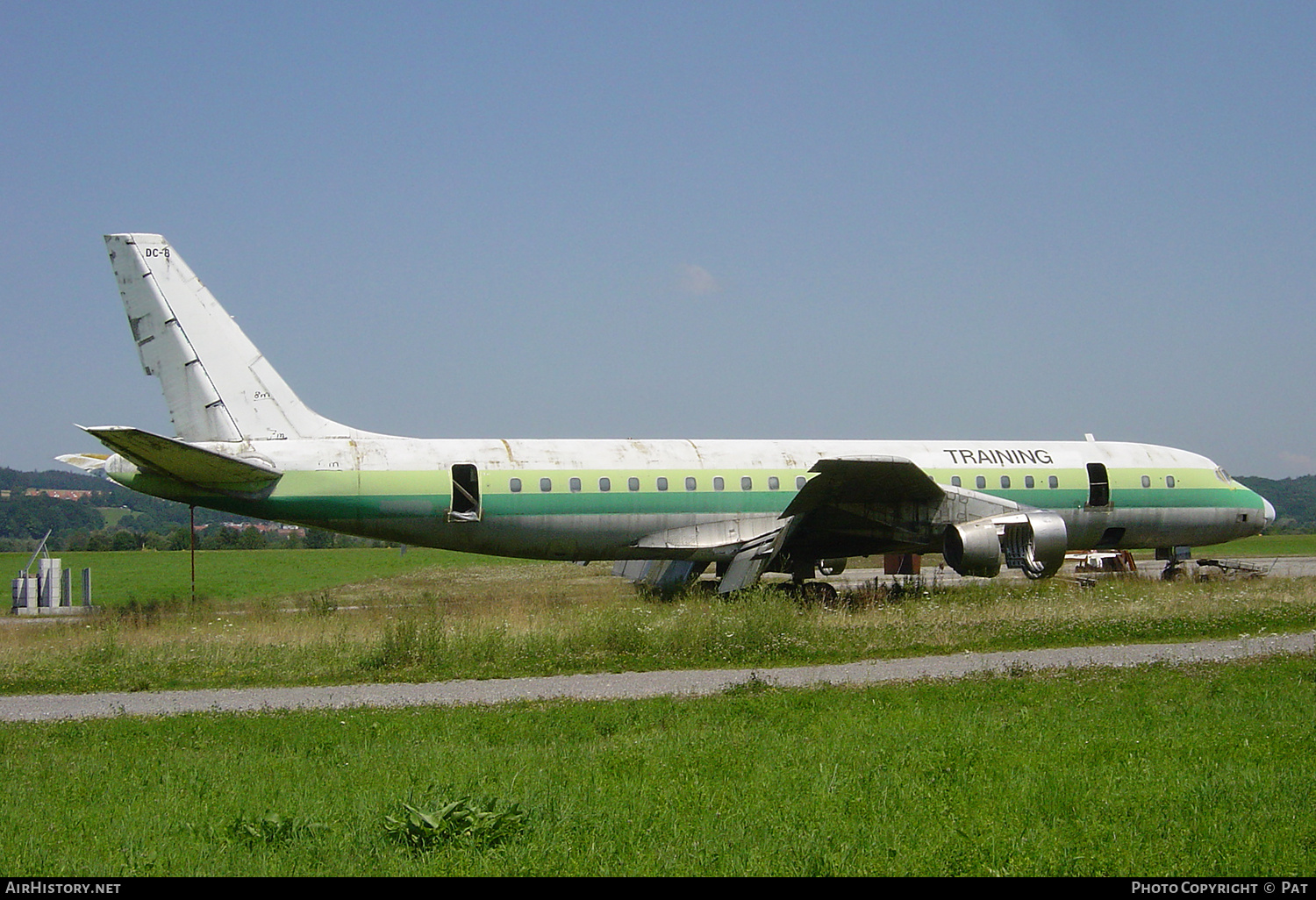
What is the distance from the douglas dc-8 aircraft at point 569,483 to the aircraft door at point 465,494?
26mm

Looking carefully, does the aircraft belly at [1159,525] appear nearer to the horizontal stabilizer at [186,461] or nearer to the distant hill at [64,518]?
the horizontal stabilizer at [186,461]

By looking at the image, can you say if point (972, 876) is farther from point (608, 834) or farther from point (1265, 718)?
point (1265, 718)

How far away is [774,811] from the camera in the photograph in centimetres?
717

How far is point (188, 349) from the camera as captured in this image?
21.0 meters

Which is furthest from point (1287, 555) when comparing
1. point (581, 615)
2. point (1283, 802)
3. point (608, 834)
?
point (608, 834)

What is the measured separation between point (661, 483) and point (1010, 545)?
745 centimetres

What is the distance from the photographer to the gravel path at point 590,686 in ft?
41.2

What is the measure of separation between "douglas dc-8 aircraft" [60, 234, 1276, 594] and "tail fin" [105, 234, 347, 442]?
32 mm

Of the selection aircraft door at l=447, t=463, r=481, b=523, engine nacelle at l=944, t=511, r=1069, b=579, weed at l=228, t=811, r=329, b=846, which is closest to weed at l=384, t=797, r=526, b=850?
weed at l=228, t=811, r=329, b=846

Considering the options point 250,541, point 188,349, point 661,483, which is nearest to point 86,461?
point 188,349

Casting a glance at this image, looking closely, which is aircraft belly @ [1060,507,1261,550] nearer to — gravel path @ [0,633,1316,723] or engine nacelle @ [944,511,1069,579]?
engine nacelle @ [944,511,1069,579]

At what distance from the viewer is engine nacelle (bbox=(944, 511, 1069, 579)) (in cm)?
2125

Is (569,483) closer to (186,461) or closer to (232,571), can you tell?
(186,461)

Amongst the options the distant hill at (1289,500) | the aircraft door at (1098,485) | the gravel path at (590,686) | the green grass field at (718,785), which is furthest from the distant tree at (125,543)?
the distant hill at (1289,500)
